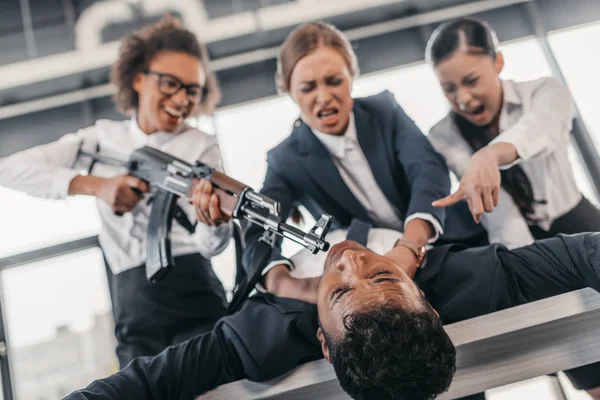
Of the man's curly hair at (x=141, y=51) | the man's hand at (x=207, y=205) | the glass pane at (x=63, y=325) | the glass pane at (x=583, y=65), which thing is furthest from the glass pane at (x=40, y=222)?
the glass pane at (x=583, y=65)

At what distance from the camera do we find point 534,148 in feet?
4.21

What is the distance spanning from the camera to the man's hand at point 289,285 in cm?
114

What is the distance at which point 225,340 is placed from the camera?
1.13 m

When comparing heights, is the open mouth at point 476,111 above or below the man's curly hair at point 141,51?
below

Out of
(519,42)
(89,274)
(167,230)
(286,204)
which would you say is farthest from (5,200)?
(519,42)

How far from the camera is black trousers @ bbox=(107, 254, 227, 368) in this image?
4.38 feet

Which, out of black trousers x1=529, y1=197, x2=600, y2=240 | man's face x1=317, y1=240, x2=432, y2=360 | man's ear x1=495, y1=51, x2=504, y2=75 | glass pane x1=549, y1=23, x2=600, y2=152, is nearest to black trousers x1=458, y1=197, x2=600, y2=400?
black trousers x1=529, y1=197, x2=600, y2=240

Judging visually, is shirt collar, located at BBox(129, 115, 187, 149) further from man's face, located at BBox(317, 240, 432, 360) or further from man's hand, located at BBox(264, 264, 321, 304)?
man's face, located at BBox(317, 240, 432, 360)

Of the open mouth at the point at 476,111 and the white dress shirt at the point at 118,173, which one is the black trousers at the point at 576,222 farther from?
the white dress shirt at the point at 118,173

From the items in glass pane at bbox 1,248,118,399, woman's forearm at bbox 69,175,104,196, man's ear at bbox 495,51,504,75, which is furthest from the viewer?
glass pane at bbox 1,248,118,399

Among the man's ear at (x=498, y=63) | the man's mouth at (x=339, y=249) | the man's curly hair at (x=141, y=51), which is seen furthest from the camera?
the man's curly hair at (x=141, y=51)

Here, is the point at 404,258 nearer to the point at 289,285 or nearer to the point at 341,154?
the point at 289,285

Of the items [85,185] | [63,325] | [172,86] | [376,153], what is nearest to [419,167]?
[376,153]

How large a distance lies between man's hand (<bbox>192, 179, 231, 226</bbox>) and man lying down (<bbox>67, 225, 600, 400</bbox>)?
203 mm
